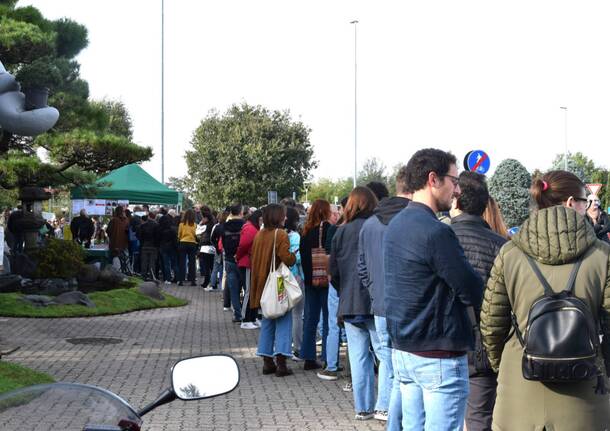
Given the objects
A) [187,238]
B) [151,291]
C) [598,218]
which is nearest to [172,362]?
[598,218]

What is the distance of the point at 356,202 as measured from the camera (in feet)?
25.5

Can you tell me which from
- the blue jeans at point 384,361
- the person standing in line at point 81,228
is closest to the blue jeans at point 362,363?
the blue jeans at point 384,361

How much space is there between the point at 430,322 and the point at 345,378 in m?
5.17

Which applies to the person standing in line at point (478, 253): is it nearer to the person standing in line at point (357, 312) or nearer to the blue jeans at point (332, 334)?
the person standing in line at point (357, 312)

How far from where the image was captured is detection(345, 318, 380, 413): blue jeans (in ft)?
24.2

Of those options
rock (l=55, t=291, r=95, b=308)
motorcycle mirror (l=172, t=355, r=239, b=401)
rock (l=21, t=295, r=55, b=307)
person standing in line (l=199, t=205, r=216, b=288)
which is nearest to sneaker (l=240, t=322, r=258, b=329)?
rock (l=55, t=291, r=95, b=308)

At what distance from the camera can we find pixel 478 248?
529cm

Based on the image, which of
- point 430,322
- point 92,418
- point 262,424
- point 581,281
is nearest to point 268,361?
point 262,424

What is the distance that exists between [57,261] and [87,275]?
0.97 m

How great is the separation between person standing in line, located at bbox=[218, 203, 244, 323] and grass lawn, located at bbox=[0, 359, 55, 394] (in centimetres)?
531

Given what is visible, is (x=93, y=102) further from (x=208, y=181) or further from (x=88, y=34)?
(x=208, y=181)

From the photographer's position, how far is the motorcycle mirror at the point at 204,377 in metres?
2.67

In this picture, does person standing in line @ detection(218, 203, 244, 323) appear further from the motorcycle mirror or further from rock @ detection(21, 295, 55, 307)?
the motorcycle mirror

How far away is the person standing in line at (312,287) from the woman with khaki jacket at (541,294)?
18.2ft
